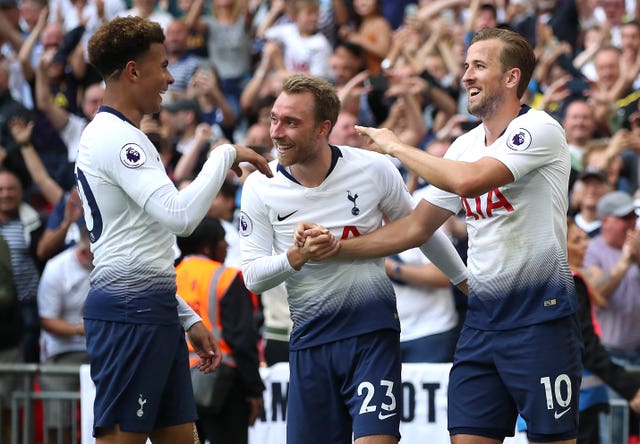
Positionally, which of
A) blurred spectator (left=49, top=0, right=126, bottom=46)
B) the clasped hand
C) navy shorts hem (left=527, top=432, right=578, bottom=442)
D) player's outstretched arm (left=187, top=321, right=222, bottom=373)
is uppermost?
blurred spectator (left=49, top=0, right=126, bottom=46)

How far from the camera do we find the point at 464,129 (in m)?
11.3

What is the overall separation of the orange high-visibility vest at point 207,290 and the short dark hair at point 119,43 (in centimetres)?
221

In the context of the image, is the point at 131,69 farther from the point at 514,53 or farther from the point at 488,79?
the point at 514,53

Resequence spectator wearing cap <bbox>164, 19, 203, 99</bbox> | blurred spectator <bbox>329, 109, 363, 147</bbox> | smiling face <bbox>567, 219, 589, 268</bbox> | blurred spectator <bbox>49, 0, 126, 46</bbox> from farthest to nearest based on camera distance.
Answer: blurred spectator <bbox>49, 0, 126, 46</bbox>
spectator wearing cap <bbox>164, 19, 203, 99</bbox>
blurred spectator <bbox>329, 109, 363, 147</bbox>
smiling face <bbox>567, 219, 589, 268</bbox>

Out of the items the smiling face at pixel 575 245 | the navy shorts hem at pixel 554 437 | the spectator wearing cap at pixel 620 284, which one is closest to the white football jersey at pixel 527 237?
the navy shorts hem at pixel 554 437

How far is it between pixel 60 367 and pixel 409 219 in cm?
431

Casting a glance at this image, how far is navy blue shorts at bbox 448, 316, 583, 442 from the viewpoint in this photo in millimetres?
5949

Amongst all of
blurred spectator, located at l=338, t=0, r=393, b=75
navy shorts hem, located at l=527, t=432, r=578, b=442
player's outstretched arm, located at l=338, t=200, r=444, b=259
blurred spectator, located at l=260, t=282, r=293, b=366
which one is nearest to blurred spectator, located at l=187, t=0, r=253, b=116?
A: blurred spectator, located at l=338, t=0, r=393, b=75

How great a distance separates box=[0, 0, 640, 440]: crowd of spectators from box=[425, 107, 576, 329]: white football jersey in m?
3.45

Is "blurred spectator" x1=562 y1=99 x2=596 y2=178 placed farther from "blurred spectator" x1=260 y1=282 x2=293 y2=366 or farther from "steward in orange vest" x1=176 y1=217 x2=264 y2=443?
"steward in orange vest" x1=176 y1=217 x2=264 y2=443

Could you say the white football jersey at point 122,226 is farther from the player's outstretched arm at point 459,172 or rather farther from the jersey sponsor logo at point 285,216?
the player's outstretched arm at point 459,172

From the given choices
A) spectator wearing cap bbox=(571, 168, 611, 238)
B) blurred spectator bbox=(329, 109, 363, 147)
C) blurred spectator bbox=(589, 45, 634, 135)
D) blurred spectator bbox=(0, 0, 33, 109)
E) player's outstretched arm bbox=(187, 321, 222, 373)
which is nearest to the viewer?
player's outstretched arm bbox=(187, 321, 222, 373)

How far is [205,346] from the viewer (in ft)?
21.7

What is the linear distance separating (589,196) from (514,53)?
4763 millimetres
